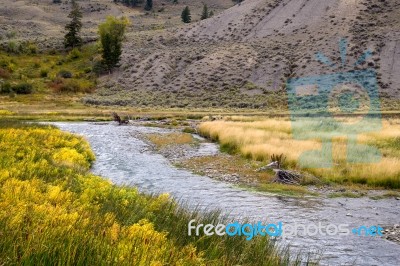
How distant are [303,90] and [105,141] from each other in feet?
176

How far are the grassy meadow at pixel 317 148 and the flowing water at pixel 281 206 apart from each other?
3083mm

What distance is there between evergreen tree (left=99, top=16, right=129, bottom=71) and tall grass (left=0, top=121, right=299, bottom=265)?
8650 cm

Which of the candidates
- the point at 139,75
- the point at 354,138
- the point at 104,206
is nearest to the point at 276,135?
the point at 354,138

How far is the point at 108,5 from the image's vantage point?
177 metres

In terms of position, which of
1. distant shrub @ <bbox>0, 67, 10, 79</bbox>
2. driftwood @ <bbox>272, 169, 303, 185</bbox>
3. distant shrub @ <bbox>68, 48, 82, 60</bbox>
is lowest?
driftwood @ <bbox>272, 169, 303, 185</bbox>

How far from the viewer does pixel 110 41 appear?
93250mm

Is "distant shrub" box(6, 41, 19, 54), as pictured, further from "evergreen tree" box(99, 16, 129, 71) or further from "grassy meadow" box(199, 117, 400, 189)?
"grassy meadow" box(199, 117, 400, 189)

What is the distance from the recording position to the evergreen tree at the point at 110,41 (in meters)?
92.7

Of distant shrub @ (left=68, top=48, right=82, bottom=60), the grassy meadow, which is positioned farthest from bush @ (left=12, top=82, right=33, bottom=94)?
the grassy meadow

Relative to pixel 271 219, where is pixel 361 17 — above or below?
above

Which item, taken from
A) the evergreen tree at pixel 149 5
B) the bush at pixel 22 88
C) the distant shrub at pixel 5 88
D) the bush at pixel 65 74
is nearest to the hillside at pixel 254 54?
the bush at pixel 65 74

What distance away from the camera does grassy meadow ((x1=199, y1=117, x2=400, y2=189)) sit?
18750 mm

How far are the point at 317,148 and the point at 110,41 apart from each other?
255ft

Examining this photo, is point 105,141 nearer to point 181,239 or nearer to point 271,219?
point 271,219
